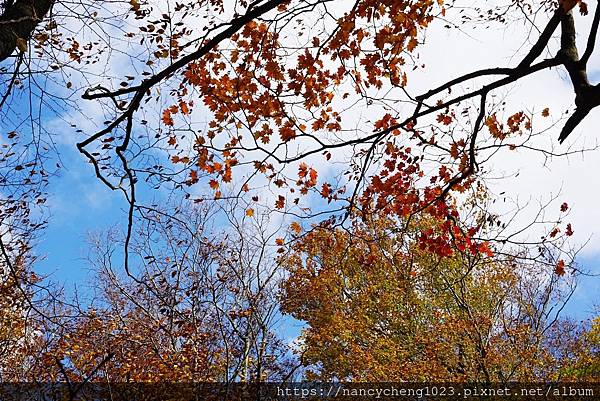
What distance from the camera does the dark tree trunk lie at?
372 cm

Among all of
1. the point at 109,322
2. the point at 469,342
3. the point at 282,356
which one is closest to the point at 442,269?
the point at 469,342

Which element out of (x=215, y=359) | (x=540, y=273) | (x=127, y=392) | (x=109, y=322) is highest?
(x=540, y=273)

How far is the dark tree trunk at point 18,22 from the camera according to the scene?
372 centimetres

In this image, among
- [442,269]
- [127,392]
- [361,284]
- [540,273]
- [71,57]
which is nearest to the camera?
[71,57]

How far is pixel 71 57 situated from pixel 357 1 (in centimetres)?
309

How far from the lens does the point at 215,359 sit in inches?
445

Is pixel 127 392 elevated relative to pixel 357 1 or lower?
lower

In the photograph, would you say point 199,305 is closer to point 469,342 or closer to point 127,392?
point 127,392

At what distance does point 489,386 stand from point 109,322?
26.3 ft

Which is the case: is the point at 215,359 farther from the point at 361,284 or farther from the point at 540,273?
the point at 540,273

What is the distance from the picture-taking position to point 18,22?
3668 millimetres

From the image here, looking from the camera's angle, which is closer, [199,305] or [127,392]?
[127,392]

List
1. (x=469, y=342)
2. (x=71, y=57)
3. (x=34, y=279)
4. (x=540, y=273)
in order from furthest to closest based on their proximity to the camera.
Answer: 1. (x=540, y=273)
2. (x=469, y=342)
3. (x=34, y=279)
4. (x=71, y=57)

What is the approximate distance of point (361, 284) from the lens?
1495 cm
